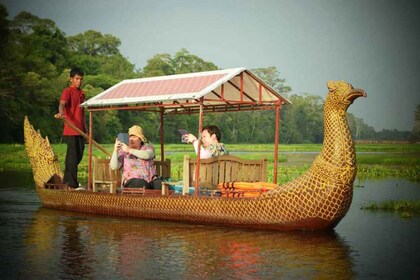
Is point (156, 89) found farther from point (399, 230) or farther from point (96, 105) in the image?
point (399, 230)

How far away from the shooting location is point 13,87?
3191 cm

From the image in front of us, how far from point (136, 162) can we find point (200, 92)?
165 centimetres

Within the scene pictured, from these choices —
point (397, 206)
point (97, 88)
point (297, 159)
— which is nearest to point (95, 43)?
point (97, 88)

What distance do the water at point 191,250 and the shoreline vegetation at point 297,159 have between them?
885 centimetres

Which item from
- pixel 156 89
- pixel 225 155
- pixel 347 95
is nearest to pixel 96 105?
pixel 156 89

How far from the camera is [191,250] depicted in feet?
25.6

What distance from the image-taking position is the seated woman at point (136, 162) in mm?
10234

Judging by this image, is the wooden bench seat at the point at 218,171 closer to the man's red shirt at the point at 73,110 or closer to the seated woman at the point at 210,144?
the seated woman at the point at 210,144

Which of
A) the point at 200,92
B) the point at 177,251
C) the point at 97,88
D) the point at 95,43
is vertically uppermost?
the point at 95,43

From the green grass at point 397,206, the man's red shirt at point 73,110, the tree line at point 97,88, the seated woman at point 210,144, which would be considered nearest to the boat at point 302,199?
the seated woman at point 210,144

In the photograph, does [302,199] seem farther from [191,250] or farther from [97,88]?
[97,88]

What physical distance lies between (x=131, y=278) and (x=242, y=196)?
320 centimetres

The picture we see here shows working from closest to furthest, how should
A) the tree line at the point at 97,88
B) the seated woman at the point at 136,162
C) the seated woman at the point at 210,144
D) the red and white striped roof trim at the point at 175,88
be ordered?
the red and white striped roof trim at the point at 175,88 → the seated woman at the point at 210,144 → the seated woman at the point at 136,162 → the tree line at the point at 97,88

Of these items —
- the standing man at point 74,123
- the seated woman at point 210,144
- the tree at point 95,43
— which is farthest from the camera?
the tree at point 95,43
